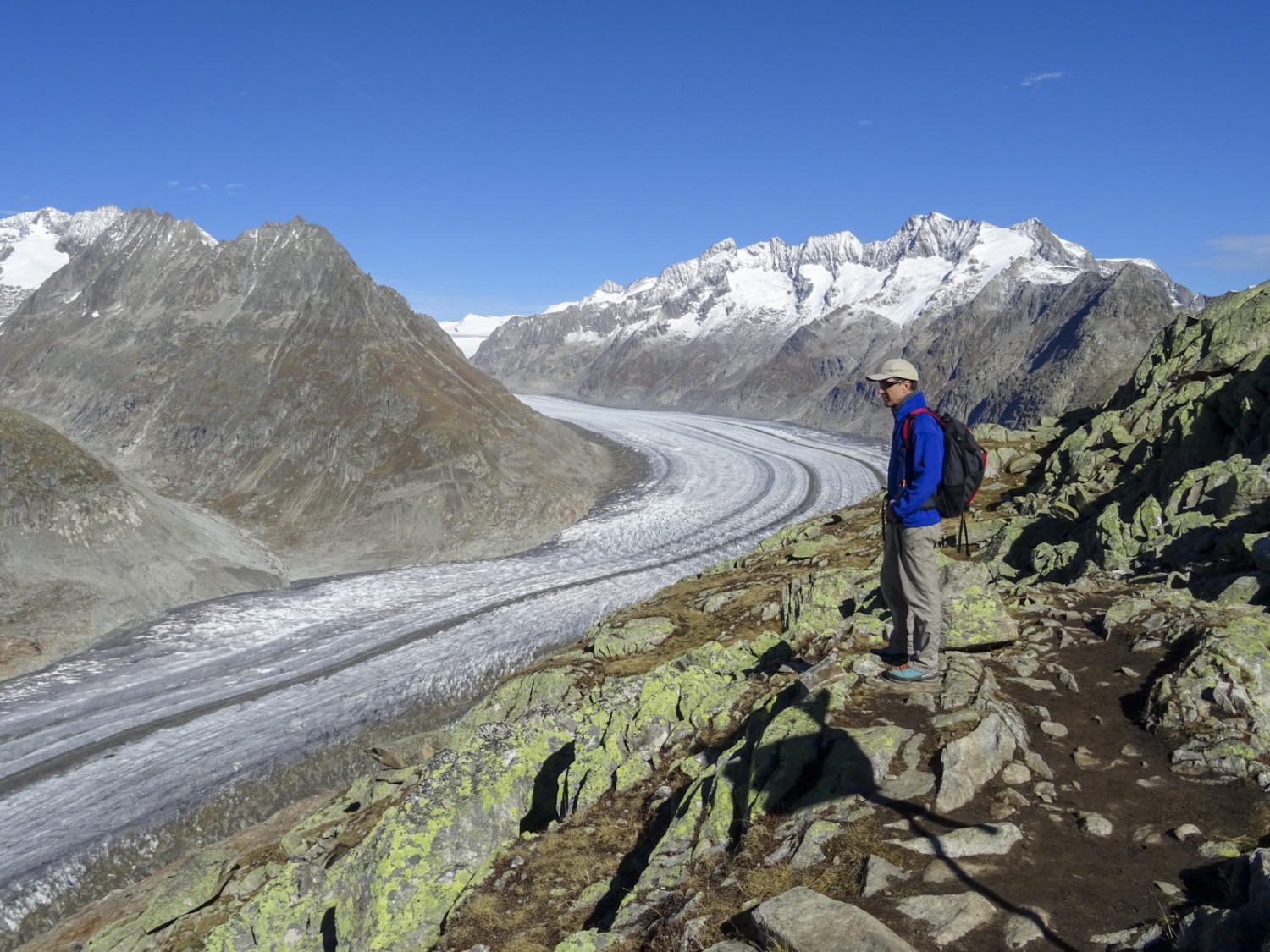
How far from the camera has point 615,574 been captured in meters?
47.9

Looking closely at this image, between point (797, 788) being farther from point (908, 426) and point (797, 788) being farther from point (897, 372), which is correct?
point (897, 372)

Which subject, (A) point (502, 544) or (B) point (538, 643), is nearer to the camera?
(B) point (538, 643)

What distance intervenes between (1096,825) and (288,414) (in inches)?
2930

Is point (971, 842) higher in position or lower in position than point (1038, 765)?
lower

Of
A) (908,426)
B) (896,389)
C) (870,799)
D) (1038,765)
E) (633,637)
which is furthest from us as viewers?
(633,637)

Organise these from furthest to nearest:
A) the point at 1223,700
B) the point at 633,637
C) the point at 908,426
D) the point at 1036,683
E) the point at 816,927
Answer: the point at 633,637
the point at 1036,683
the point at 908,426
the point at 1223,700
the point at 816,927

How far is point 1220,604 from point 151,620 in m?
48.1

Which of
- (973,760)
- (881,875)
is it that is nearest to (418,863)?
(881,875)

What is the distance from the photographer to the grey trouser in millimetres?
9344

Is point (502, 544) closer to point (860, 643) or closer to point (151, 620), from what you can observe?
point (151, 620)

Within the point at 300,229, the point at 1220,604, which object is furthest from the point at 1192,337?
the point at 300,229

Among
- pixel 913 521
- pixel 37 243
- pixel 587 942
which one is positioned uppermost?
pixel 37 243

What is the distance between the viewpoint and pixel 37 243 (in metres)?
152

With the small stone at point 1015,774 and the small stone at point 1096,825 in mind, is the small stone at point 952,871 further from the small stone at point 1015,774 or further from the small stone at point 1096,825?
the small stone at point 1015,774
